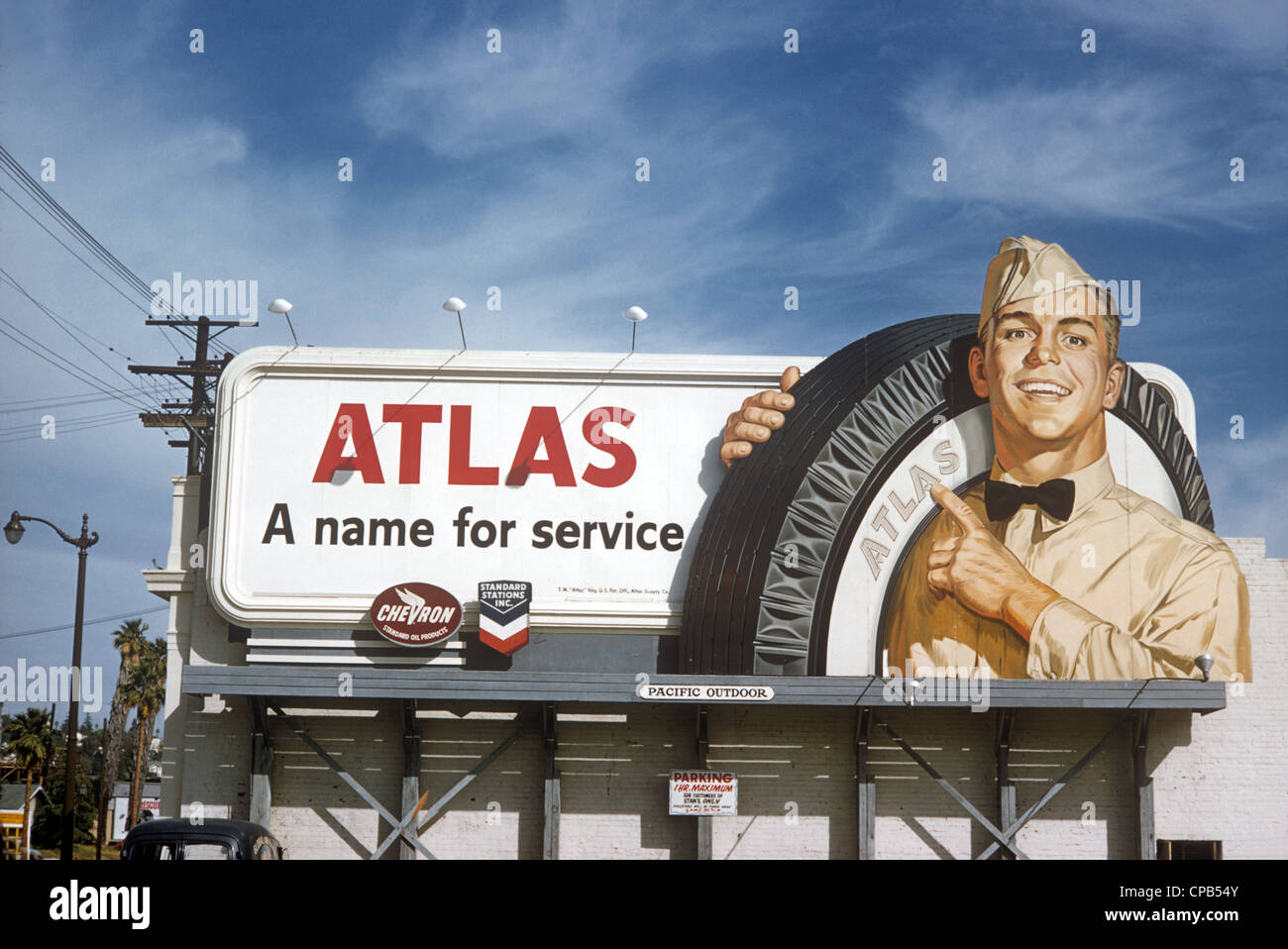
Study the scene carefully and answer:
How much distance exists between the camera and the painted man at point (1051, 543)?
19.4m

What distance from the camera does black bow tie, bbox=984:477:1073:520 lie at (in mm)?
19969

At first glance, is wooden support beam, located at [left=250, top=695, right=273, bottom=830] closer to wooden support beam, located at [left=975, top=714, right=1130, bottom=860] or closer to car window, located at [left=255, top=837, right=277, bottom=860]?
car window, located at [left=255, top=837, right=277, bottom=860]

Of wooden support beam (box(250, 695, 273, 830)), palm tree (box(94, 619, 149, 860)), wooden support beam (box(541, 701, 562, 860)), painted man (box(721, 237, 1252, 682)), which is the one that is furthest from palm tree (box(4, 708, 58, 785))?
painted man (box(721, 237, 1252, 682))

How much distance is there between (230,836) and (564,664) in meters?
7.58

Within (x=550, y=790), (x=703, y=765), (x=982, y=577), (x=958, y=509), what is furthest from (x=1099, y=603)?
(x=550, y=790)

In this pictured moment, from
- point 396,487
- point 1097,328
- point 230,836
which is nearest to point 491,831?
point 396,487

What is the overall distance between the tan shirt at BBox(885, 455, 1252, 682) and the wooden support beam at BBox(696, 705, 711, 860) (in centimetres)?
321

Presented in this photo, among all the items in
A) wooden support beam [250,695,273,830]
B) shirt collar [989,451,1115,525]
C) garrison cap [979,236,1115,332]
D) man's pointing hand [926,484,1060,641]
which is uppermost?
garrison cap [979,236,1115,332]

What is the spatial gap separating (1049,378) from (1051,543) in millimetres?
2770

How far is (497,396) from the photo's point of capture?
20391 millimetres

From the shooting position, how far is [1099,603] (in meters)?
19.6

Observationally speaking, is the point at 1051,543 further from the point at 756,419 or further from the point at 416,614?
the point at 416,614

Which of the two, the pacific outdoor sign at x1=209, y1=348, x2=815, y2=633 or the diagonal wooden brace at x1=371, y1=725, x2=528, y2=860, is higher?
the pacific outdoor sign at x1=209, y1=348, x2=815, y2=633
